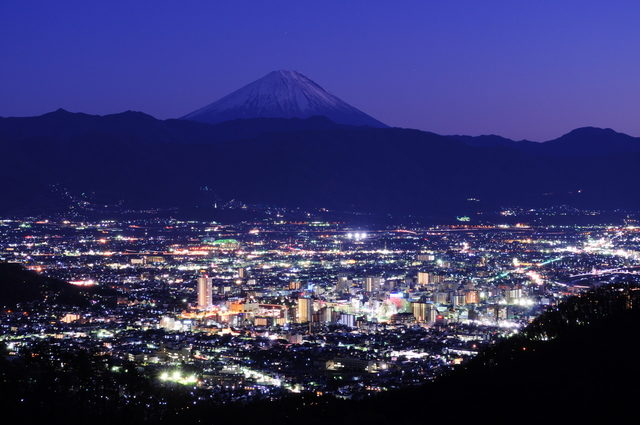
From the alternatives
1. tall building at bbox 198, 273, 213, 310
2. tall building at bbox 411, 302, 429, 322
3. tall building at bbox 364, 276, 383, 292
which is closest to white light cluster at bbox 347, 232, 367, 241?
tall building at bbox 364, 276, 383, 292

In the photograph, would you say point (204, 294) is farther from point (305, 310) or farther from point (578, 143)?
point (578, 143)

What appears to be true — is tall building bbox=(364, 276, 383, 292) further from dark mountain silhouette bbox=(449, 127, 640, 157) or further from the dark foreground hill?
dark mountain silhouette bbox=(449, 127, 640, 157)

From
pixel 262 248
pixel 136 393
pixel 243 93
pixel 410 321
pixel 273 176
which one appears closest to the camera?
pixel 136 393

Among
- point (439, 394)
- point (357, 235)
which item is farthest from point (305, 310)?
point (357, 235)

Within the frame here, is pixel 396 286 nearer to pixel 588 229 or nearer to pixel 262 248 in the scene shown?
pixel 262 248

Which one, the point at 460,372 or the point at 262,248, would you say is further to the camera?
the point at 262,248

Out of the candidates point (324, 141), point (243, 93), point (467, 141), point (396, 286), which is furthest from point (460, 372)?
point (243, 93)

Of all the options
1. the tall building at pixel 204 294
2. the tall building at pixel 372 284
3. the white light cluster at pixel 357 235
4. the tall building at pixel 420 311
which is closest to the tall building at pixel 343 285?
the tall building at pixel 372 284
